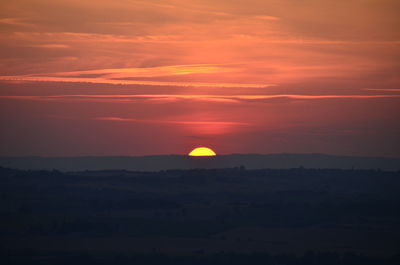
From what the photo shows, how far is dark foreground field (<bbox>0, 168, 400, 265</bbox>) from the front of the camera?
6894 centimetres

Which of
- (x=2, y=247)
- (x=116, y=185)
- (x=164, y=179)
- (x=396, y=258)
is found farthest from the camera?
(x=164, y=179)

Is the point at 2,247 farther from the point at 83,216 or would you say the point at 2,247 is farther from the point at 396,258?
the point at 396,258

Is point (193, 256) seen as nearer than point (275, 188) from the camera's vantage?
Yes

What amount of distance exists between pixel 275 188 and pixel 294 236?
4584 cm

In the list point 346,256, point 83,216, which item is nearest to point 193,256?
point 346,256

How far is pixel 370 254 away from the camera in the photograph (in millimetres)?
69750

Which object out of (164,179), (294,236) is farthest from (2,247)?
(164,179)

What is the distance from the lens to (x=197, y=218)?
9512cm

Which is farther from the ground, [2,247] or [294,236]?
[294,236]

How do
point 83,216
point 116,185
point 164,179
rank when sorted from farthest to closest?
point 164,179 < point 116,185 < point 83,216

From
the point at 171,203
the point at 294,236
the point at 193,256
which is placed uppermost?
the point at 171,203

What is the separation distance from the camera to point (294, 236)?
84250 millimetres

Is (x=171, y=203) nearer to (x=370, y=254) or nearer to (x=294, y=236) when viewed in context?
(x=294, y=236)

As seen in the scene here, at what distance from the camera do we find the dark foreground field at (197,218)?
226ft
